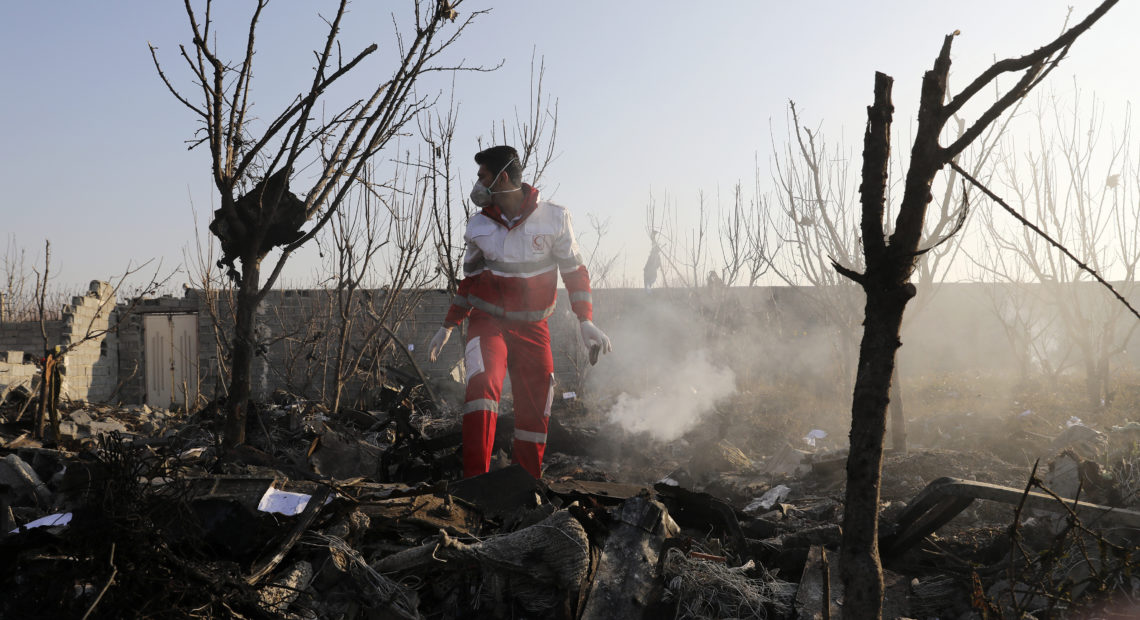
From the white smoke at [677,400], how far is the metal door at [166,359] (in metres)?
9.01

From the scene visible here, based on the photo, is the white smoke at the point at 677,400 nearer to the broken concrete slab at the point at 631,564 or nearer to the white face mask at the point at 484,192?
the white face mask at the point at 484,192

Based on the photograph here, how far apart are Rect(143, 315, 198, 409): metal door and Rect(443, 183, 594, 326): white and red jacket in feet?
39.4

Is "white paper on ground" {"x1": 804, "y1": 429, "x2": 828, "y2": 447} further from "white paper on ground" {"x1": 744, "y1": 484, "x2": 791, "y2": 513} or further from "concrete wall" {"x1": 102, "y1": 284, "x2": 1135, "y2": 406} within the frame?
"concrete wall" {"x1": 102, "y1": 284, "x2": 1135, "y2": 406}

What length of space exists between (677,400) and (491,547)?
8924 mm

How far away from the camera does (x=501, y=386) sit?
12.0ft

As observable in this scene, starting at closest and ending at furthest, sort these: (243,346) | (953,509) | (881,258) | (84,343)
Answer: (881,258) → (953,509) → (243,346) → (84,343)

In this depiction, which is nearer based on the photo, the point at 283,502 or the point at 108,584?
the point at 108,584

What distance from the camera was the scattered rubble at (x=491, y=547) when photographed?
1749 mm

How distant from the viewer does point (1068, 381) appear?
37.1ft

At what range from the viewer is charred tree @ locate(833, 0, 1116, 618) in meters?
1.40

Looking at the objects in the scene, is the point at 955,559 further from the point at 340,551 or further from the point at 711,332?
the point at 711,332

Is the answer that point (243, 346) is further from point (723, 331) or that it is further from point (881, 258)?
point (723, 331)

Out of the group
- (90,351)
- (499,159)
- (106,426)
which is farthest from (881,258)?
(90,351)

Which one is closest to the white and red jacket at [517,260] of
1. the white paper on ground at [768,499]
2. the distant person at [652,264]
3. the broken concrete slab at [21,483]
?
the white paper on ground at [768,499]
